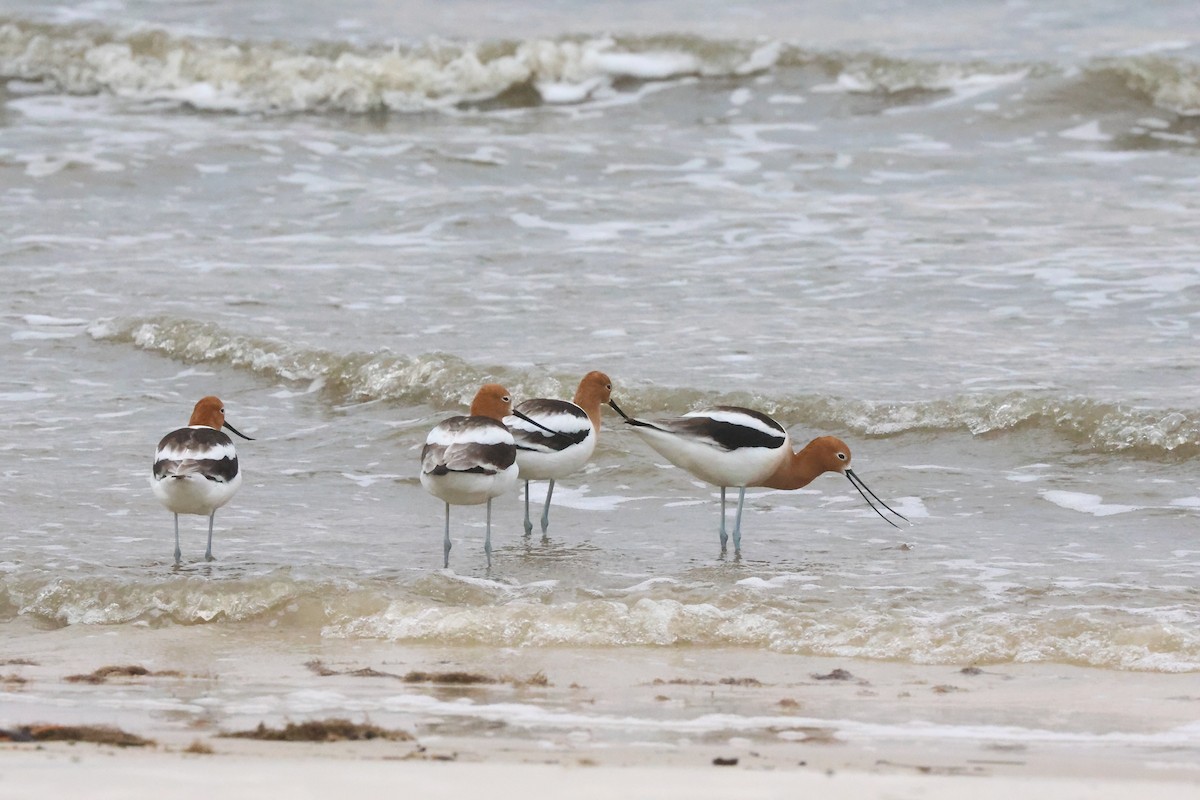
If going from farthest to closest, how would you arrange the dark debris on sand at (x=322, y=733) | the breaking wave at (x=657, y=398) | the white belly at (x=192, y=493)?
the breaking wave at (x=657, y=398), the white belly at (x=192, y=493), the dark debris on sand at (x=322, y=733)

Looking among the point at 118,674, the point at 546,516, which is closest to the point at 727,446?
the point at 546,516

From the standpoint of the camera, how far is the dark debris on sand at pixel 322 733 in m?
4.85

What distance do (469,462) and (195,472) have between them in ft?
3.78

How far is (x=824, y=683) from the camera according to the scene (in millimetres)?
5902

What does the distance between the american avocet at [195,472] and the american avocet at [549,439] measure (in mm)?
1360

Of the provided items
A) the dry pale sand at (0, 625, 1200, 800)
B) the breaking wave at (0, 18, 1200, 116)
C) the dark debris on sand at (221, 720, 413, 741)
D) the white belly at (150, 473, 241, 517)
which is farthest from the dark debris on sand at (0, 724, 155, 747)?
the breaking wave at (0, 18, 1200, 116)

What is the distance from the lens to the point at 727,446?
803 centimetres

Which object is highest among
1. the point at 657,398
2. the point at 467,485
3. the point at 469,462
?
the point at 469,462

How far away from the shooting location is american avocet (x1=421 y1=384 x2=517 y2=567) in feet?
24.5

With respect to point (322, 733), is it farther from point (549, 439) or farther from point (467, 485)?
point (549, 439)

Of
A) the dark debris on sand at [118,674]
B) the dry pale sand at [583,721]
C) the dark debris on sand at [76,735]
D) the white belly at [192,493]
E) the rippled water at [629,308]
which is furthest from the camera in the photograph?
the white belly at [192,493]

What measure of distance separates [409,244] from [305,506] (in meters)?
6.33

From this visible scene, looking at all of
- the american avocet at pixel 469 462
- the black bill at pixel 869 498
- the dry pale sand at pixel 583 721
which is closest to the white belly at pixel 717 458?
the black bill at pixel 869 498

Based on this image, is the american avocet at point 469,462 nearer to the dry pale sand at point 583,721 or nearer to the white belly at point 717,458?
the white belly at point 717,458
